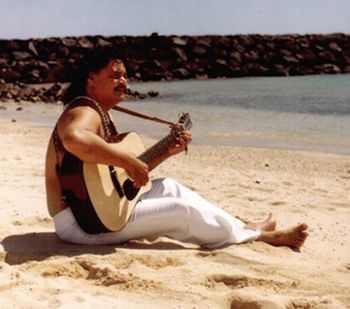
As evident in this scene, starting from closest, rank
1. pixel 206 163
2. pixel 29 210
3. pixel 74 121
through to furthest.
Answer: pixel 74 121 → pixel 29 210 → pixel 206 163

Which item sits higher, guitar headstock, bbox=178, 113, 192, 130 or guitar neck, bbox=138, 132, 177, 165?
guitar headstock, bbox=178, 113, 192, 130

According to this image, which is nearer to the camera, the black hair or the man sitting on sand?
the man sitting on sand

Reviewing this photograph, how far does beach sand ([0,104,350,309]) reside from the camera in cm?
284

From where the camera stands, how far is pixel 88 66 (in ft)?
11.8

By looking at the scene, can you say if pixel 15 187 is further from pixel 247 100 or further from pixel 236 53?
pixel 236 53

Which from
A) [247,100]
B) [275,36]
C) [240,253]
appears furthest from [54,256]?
[275,36]

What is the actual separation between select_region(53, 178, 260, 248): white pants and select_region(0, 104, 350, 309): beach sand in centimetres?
6

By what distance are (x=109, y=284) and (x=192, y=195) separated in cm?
88

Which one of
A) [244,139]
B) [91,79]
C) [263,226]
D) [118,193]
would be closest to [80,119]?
[91,79]

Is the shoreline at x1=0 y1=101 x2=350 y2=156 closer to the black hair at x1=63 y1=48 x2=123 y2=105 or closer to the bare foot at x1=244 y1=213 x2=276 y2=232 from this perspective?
the bare foot at x1=244 y1=213 x2=276 y2=232

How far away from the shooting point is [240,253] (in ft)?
11.7

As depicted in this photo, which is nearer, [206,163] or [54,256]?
[54,256]

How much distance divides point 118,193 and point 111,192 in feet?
0.18

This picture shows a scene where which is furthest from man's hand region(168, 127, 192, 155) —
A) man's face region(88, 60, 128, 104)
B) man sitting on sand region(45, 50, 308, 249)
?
man's face region(88, 60, 128, 104)
